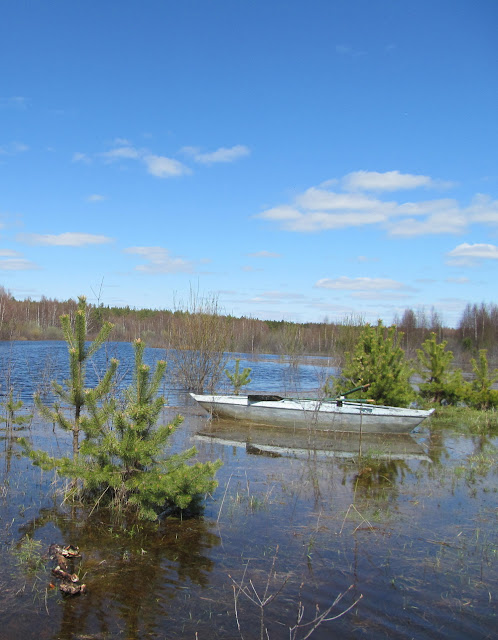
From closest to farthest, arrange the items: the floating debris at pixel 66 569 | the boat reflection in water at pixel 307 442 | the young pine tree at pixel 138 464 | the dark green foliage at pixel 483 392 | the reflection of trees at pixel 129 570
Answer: the reflection of trees at pixel 129 570
the floating debris at pixel 66 569
the young pine tree at pixel 138 464
the boat reflection in water at pixel 307 442
the dark green foliage at pixel 483 392

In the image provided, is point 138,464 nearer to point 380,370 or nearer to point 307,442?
point 307,442

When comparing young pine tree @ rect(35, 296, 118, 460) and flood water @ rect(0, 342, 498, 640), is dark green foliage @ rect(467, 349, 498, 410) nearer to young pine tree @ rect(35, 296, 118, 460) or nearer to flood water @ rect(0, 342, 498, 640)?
flood water @ rect(0, 342, 498, 640)

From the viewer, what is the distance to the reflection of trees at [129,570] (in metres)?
4.16

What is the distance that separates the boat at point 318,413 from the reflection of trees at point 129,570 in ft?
21.2

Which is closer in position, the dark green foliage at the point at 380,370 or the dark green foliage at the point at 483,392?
the dark green foliage at the point at 380,370

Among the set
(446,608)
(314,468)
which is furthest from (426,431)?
(446,608)

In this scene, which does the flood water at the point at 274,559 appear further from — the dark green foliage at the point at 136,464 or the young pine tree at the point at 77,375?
the young pine tree at the point at 77,375

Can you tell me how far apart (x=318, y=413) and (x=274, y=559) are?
7.64m

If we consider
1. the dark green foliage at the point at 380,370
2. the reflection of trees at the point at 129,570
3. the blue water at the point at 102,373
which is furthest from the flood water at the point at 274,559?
the blue water at the point at 102,373

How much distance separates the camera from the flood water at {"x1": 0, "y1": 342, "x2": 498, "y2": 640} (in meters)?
4.23

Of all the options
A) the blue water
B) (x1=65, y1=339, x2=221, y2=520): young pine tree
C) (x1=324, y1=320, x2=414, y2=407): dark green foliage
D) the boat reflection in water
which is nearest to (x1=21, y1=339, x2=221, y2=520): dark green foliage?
(x1=65, y1=339, x2=221, y2=520): young pine tree

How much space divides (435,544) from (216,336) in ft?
41.2

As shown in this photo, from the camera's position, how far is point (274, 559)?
4801mm

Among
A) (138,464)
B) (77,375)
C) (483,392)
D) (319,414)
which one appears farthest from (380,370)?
(77,375)
